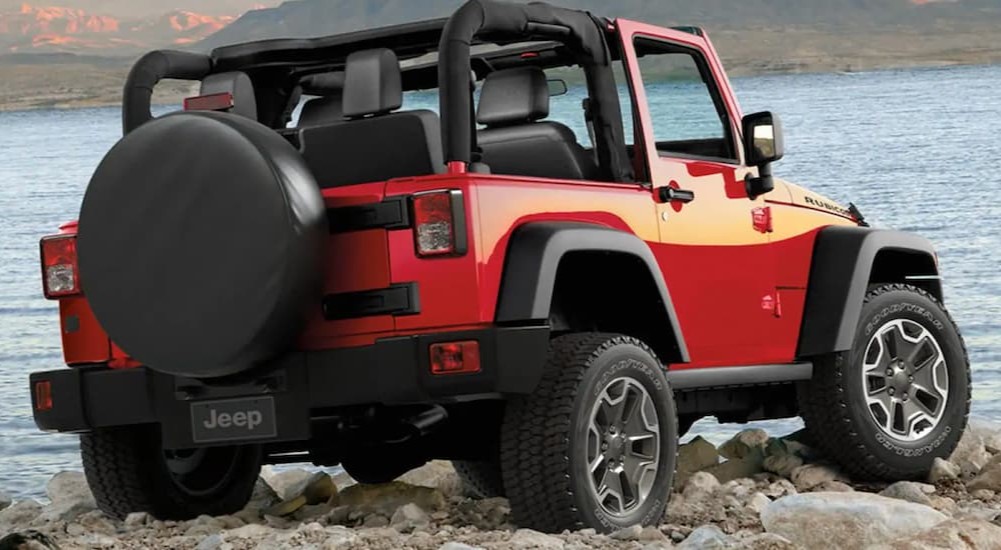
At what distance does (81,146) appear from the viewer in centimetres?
8000

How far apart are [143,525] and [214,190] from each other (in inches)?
71.8

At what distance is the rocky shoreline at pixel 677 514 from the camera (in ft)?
20.6

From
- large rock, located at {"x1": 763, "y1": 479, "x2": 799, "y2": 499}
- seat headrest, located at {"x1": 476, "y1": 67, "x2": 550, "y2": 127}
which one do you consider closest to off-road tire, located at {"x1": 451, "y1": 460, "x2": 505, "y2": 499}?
large rock, located at {"x1": 763, "y1": 479, "x2": 799, "y2": 499}

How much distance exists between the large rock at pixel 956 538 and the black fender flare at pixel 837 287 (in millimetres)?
2023

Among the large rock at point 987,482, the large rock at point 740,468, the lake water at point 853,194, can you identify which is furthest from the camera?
the lake water at point 853,194

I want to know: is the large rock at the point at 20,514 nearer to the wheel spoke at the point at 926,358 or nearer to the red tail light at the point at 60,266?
the red tail light at the point at 60,266

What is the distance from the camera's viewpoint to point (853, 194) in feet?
129

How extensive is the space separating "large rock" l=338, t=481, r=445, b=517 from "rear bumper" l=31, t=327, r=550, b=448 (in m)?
1.58

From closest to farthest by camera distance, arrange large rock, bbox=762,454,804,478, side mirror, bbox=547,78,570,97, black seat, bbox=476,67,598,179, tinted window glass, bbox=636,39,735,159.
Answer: black seat, bbox=476,67,598,179 < side mirror, bbox=547,78,570,97 < tinted window glass, bbox=636,39,735,159 < large rock, bbox=762,454,804,478

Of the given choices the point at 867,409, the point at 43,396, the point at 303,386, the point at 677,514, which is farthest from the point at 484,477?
the point at 303,386

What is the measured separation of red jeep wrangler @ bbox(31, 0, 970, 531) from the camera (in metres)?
6.08

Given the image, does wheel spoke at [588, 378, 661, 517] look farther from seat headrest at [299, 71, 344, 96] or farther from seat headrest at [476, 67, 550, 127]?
seat headrest at [299, 71, 344, 96]

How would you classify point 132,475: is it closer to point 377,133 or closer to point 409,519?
point 409,519

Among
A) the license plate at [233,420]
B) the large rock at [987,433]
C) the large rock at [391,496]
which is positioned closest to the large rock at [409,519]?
the large rock at [391,496]
